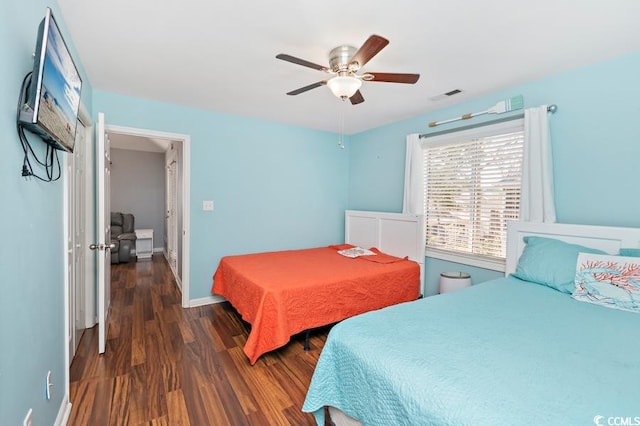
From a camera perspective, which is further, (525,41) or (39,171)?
(525,41)

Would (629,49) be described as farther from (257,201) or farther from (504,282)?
(257,201)

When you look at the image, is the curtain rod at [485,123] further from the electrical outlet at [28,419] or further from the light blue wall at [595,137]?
the electrical outlet at [28,419]

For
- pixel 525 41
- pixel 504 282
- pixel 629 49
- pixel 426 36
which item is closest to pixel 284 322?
pixel 504 282

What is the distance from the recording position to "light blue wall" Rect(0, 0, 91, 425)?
1.01 m

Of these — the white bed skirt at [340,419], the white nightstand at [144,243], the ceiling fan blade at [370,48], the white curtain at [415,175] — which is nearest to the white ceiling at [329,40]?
the ceiling fan blade at [370,48]

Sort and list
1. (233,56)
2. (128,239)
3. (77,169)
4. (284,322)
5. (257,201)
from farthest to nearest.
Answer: (128,239)
(257,201)
(77,169)
(284,322)
(233,56)

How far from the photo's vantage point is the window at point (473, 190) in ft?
9.34

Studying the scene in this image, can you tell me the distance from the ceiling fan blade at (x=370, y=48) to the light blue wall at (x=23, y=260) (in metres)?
1.48

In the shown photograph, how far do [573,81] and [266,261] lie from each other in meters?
3.30

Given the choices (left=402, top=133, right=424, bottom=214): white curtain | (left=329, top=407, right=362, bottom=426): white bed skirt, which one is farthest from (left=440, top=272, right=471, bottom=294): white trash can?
(left=329, top=407, right=362, bottom=426): white bed skirt

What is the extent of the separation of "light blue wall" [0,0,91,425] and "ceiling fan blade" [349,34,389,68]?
4.87 ft

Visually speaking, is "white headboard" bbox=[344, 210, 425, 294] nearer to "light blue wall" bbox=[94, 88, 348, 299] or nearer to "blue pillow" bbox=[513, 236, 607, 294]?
"light blue wall" bbox=[94, 88, 348, 299]

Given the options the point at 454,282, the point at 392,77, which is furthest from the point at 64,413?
the point at 454,282

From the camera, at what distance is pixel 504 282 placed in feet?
7.54
